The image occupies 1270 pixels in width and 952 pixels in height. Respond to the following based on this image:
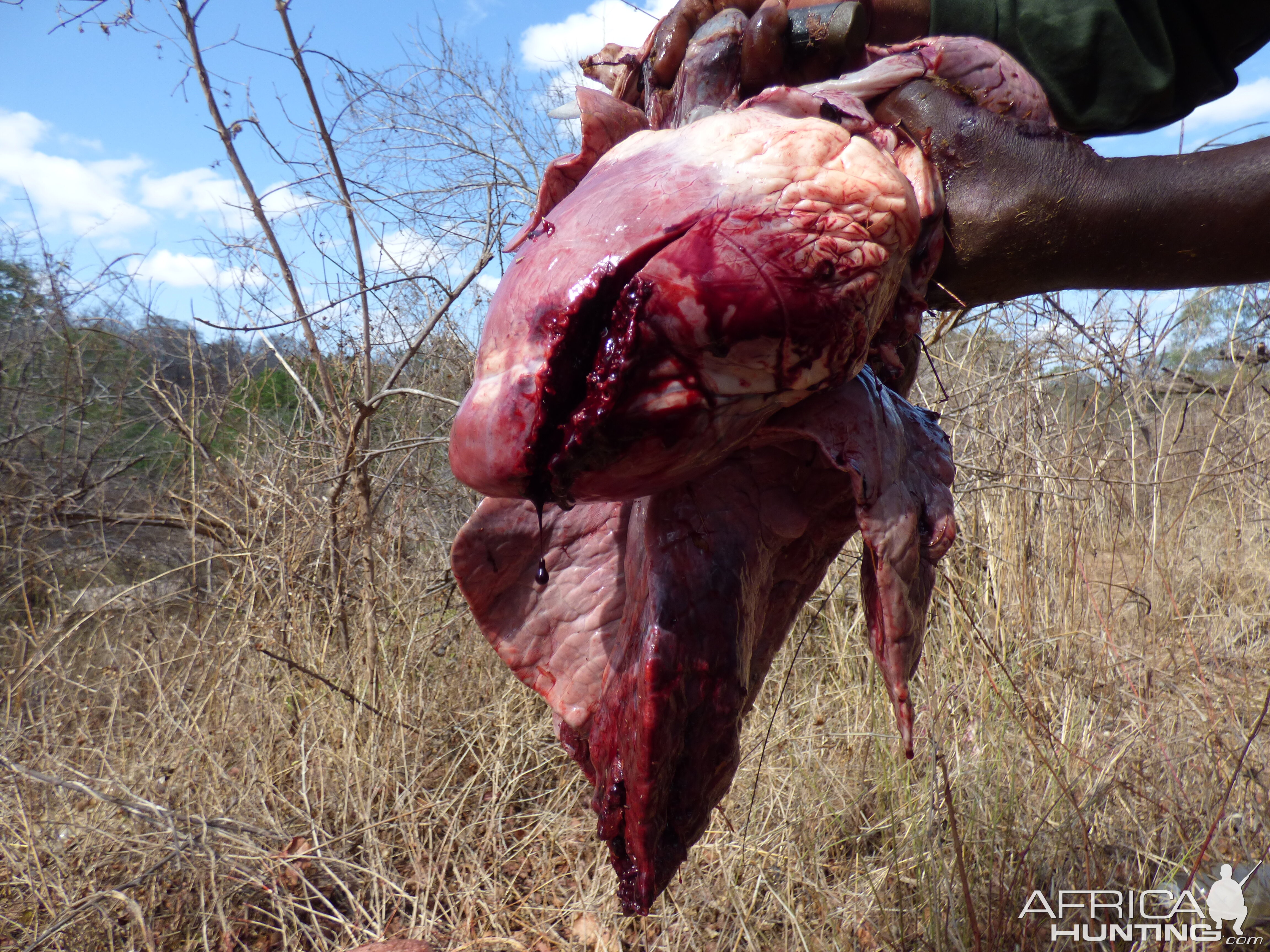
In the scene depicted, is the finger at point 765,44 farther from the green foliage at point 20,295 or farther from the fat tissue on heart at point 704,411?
the green foliage at point 20,295

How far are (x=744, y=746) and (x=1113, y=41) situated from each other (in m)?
2.49

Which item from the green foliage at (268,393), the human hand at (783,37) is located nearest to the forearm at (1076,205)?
the human hand at (783,37)

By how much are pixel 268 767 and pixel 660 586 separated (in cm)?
268

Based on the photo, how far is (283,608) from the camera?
331cm

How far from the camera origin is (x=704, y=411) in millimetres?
817

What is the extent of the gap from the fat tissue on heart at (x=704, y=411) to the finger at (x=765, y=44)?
2 cm

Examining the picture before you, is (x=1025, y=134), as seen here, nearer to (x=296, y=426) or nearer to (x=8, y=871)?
(x=8, y=871)

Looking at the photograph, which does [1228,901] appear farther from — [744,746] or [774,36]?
[774,36]

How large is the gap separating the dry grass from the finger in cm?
135

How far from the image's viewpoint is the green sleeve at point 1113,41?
114 centimetres

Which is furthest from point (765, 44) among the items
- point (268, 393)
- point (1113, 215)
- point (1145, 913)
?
point (268, 393)

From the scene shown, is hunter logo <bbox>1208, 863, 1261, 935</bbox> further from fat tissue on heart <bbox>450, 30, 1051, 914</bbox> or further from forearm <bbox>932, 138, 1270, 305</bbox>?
forearm <bbox>932, 138, 1270, 305</bbox>

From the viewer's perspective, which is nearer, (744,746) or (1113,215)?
(1113,215)

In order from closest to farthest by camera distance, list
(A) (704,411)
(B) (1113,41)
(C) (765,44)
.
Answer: (A) (704,411)
(C) (765,44)
(B) (1113,41)
